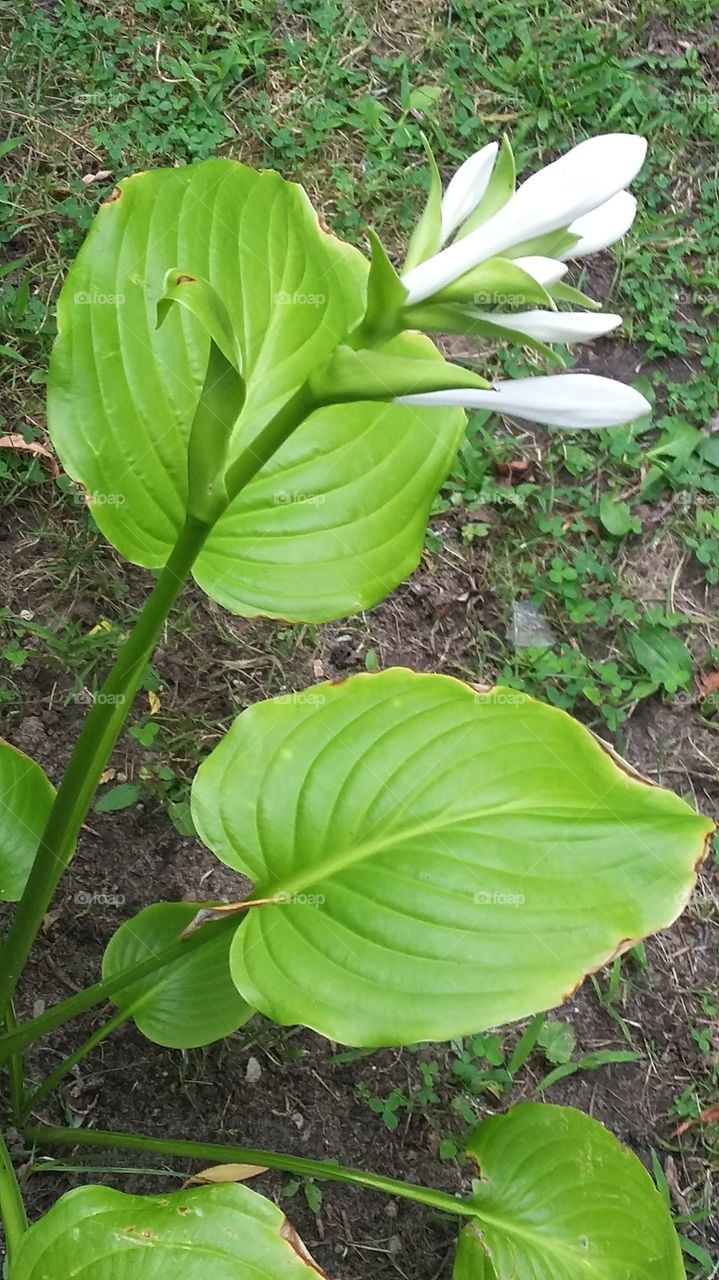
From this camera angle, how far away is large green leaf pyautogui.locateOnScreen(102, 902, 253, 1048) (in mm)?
1264

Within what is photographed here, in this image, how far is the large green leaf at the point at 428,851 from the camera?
95 centimetres

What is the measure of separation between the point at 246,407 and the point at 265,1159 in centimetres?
93

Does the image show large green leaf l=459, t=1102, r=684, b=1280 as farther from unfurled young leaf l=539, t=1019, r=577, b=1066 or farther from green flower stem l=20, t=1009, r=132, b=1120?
green flower stem l=20, t=1009, r=132, b=1120

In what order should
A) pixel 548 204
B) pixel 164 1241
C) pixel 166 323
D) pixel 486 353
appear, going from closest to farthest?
pixel 548 204 < pixel 164 1241 < pixel 166 323 < pixel 486 353

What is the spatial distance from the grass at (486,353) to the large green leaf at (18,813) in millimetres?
279

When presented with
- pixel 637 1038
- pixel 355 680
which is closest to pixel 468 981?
pixel 355 680

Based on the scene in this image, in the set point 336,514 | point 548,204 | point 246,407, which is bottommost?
point 336,514

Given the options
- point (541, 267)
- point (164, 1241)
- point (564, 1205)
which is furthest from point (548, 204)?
point (564, 1205)

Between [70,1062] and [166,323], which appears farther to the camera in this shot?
[70,1062]

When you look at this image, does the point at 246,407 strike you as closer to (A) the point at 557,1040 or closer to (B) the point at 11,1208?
(B) the point at 11,1208

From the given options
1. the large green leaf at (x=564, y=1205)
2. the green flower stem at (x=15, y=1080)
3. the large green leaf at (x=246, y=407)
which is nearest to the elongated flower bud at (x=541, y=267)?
the large green leaf at (x=246, y=407)

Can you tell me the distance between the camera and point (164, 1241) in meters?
0.92

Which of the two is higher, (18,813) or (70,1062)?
(18,813)

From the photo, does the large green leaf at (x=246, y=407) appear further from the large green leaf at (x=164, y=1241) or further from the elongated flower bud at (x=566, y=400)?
the large green leaf at (x=164, y=1241)
